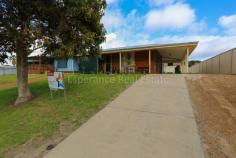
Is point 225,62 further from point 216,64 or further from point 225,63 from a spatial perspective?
point 216,64

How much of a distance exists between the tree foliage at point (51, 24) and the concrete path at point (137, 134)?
294cm

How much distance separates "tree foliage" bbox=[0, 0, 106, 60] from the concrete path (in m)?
2.94

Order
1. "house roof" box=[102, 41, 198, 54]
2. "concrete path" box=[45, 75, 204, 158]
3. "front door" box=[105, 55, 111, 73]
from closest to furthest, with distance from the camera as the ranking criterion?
"concrete path" box=[45, 75, 204, 158], "house roof" box=[102, 41, 198, 54], "front door" box=[105, 55, 111, 73]

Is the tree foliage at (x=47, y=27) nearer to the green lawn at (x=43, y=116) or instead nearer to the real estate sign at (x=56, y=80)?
the real estate sign at (x=56, y=80)

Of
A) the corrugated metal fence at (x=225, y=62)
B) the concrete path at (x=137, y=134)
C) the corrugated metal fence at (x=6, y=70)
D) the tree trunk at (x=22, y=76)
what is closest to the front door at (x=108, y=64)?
the corrugated metal fence at (x=225, y=62)

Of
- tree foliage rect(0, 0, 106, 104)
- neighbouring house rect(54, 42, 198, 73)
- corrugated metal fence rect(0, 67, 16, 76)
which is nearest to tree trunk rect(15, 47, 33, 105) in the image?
tree foliage rect(0, 0, 106, 104)

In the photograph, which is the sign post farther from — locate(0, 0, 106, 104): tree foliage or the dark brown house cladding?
the dark brown house cladding

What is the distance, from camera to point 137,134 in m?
4.23

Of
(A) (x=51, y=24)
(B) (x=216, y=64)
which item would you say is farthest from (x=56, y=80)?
(B) (x=216, y=64)

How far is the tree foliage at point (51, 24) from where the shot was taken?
6.50m

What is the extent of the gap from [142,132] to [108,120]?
1.18m

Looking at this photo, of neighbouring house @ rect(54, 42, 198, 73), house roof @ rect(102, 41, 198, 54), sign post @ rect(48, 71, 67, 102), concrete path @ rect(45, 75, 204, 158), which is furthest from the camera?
neighbouring house @ rect(54, 42, 198, 73)

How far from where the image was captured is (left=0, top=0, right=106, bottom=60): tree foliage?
6.50 metres

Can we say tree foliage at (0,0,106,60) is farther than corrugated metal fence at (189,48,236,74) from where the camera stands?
No
